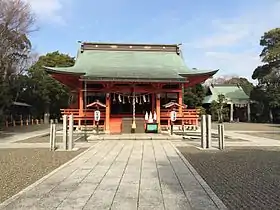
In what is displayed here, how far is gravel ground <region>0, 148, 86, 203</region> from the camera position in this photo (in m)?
6.92

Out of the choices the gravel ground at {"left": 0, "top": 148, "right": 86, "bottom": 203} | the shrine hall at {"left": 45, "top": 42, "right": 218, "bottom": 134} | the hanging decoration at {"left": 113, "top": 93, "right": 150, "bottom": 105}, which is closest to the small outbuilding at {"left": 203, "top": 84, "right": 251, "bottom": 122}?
the shrine hall at {"left": 45, "top": 42, "right": 218, "bottom": 134}

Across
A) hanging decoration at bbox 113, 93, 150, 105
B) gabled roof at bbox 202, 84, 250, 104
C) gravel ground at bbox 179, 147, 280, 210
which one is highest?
gabled roof at bbox 202, 84, 250, 104

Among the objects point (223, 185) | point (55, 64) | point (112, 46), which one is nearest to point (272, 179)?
point (223, 185)

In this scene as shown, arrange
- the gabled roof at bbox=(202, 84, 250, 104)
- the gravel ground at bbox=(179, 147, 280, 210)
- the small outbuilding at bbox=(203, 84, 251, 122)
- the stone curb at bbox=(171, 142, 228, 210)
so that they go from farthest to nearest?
the gabled roof at bbox=(202, 84, 250, 104)
the small outbuilding at bbox=(203, 84, 251, 122)
the gravel ground at bbox=(179, 147, 280, 210)
the stone curb at bbox=(171, 142, 228, 210)

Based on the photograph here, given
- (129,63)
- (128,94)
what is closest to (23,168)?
(128,94)

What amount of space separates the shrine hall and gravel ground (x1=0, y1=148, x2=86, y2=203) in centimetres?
1030

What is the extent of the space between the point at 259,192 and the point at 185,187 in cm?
136

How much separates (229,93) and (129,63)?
2810cm

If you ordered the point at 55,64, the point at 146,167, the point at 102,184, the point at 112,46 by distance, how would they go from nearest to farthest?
the point at 102,184 < the point at 146,167 < the point at 112,46 < the point at 55,64

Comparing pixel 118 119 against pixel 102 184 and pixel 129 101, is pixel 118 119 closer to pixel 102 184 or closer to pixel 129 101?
pixel 129 101

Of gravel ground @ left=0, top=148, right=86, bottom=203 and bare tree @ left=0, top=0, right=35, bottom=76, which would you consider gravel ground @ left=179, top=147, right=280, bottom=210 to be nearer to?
gravel ground @ left=0, top=148, right=86, bottom=203

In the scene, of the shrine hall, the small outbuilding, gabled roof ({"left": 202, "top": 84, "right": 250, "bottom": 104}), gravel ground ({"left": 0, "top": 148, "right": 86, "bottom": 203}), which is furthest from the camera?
gabled roof ({"left": 202, "top": 84, "right": 250, "bottom": 104})

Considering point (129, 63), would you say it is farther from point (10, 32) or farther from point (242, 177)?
point (242, 177)

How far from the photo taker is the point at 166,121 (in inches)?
992
